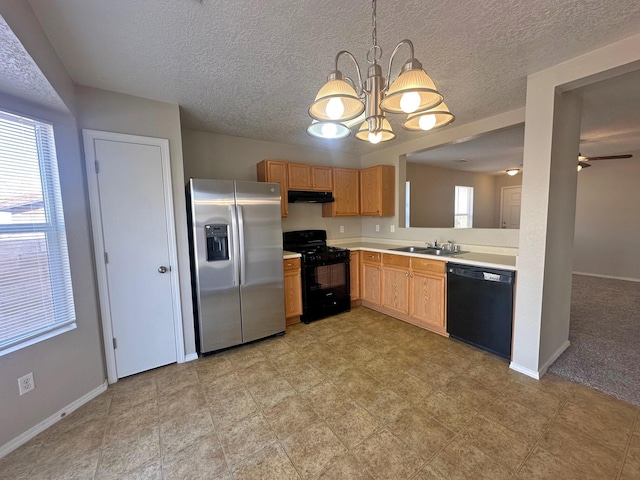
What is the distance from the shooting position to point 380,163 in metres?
4.48

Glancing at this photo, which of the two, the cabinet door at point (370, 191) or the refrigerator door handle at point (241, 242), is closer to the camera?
the refrigerator door handle at point (241, 242)

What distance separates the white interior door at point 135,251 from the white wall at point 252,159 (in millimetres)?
920

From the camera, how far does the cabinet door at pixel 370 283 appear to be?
12.5 feet

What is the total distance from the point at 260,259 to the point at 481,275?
2332 millimetres

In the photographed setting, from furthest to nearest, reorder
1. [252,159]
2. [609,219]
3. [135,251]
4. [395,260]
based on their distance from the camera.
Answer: [609,219]
[252,159]
[395,260]
[135,251]

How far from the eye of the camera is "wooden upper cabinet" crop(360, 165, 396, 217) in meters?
4.16

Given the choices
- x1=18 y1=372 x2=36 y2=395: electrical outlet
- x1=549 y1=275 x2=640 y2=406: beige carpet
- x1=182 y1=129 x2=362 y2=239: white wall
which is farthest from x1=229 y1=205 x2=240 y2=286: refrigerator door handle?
x1=549 y1=275 x2=640 y2=406: beige carpet

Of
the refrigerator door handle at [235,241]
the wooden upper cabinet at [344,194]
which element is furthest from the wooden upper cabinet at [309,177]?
the refrigerator door handle at [235,241]

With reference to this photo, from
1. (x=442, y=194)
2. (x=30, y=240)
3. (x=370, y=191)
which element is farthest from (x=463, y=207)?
(x=30, y=240)

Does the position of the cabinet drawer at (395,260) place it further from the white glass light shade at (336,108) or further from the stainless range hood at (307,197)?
the white glass light shade at (336,108)

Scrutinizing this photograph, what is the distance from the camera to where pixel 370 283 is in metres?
3.94

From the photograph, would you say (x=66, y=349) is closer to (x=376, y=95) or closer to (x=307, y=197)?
(x=376, y=95)

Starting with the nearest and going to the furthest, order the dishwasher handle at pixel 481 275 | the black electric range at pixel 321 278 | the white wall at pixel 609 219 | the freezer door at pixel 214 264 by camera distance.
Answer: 1. the dishwasher handle at pixel 481 275
2. the freezer door at pixel 214 264
3. the black electric range at pixel 321 278
4. the white wall at pixel 609 219

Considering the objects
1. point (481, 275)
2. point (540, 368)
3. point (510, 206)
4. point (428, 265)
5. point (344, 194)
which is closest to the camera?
point (540, 368)
